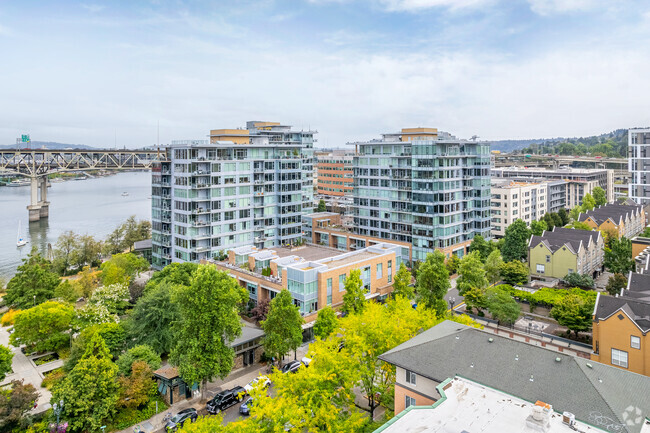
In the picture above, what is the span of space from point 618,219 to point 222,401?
69.5 m

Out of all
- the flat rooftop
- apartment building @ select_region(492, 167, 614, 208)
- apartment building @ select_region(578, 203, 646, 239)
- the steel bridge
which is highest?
the steel bridge

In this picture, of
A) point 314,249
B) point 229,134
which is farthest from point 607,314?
point 229,134

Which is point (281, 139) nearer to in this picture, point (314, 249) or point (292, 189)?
point (292, 189)

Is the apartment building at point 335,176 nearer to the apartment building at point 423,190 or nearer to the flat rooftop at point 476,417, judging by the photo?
the apartment building at point 423,190

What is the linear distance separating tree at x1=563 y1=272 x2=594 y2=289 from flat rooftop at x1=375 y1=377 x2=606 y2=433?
38.2 m

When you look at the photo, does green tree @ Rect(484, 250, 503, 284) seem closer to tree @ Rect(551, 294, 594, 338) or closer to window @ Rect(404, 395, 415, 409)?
tree @ Rect(551, 294, 594, 338)

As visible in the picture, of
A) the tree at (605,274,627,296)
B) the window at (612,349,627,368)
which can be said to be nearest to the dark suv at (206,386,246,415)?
the window at (612,349,627,368)

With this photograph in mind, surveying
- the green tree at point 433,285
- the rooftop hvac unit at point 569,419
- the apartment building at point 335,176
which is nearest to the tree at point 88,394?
the rooftop hvac unit at point 569,419

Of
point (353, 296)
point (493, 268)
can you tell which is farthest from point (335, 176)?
point (353, 296)

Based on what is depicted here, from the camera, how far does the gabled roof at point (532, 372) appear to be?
17375mm

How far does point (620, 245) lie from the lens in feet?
172

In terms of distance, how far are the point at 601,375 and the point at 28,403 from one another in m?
30.7

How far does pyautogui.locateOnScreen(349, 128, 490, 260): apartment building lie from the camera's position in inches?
2394

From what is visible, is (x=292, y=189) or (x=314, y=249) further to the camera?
(x=292, y=189)
